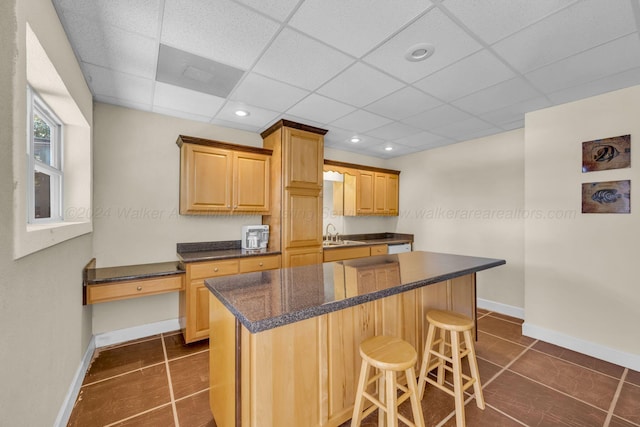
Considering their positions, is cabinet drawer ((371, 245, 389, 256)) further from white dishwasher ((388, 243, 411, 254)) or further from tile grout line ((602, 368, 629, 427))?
tile grout line ((602, 368, 629, 427))

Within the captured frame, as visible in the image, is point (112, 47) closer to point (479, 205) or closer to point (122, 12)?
point (122, 12)

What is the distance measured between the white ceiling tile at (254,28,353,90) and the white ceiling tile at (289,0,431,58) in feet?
0.31

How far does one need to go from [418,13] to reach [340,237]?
11.9 feet

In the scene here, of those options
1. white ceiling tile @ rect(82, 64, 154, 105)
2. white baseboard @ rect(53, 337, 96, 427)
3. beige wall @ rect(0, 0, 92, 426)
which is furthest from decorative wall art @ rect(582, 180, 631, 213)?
white baseboard @ rect(53, 337, 96, 427)

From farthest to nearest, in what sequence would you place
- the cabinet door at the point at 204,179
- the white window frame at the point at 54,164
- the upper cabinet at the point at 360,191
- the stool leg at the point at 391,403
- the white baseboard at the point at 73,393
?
1. the upper cabinet at the point at 360,191
2. the cabinet door at the point at 204,179
3. the white window frame at the point at 54,164
4. the white baseboard at the point at 73,393
5. the stool leg at the point at 391,403

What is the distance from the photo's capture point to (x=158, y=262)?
10.1ft

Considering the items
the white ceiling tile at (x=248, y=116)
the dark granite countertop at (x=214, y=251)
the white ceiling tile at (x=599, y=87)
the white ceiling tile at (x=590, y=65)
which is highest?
the white ceiling tile at (x=590, y=65)

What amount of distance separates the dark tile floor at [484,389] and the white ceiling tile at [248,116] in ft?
8.61

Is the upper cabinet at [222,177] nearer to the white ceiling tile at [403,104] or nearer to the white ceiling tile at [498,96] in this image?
the white ceiling tile at [403,104]

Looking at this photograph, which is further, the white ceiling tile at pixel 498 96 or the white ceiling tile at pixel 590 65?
the white ceiling tile at pixel 498 96

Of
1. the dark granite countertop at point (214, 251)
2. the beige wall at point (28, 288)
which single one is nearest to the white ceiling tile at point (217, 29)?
the beige wall at point (28, 288)

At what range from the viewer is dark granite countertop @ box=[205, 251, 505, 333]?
44.8 inches

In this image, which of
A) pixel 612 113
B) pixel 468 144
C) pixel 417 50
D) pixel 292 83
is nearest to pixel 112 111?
pixel 292 83

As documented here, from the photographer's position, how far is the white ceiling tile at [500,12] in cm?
147
